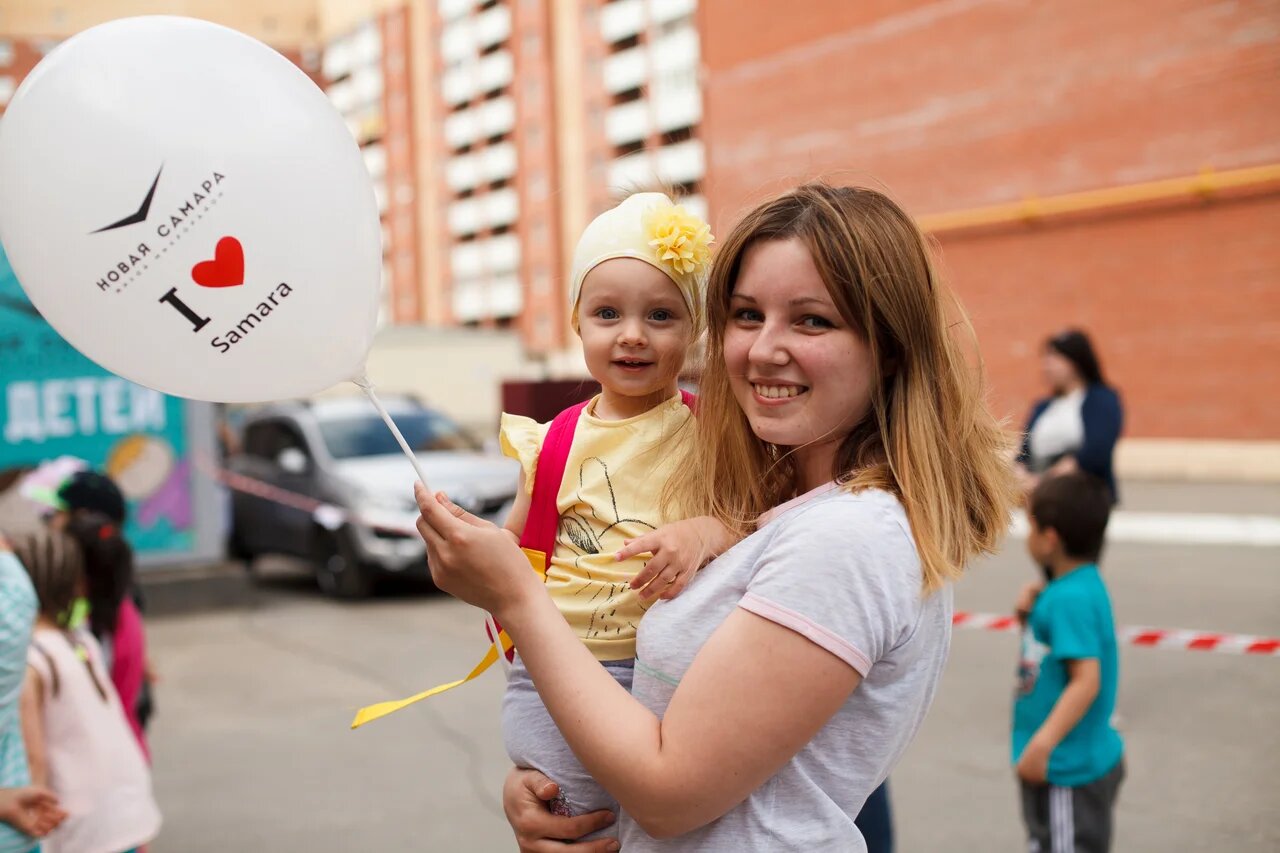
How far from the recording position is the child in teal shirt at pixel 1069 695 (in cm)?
329

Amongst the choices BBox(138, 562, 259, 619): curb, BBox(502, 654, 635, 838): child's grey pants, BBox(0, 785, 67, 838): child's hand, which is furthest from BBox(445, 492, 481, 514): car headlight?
BBox(502, 654, 635, 838): child's grey pants

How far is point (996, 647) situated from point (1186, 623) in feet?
4.81

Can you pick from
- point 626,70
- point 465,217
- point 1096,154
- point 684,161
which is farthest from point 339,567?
point 465,217

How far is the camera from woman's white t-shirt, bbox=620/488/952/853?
56.0 inches

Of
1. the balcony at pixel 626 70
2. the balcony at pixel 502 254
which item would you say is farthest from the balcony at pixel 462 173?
the balcony at pixel 626 70

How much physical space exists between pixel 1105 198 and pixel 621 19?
33.6m

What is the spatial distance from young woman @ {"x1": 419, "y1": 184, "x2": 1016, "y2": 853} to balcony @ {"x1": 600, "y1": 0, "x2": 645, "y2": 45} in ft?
165

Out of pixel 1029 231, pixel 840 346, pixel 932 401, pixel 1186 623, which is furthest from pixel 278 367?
pixel 1029 231

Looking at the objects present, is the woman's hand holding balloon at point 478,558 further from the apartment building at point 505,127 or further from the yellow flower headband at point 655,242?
the apartment building at point 505,127

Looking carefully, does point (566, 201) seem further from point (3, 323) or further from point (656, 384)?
point (656, 384)

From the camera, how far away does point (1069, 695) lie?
326 centimetres

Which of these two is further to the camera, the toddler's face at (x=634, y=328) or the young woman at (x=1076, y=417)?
the young woman at (x=1076, y=417)

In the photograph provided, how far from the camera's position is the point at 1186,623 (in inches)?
307

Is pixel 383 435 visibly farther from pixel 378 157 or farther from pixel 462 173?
pixel 378 157
